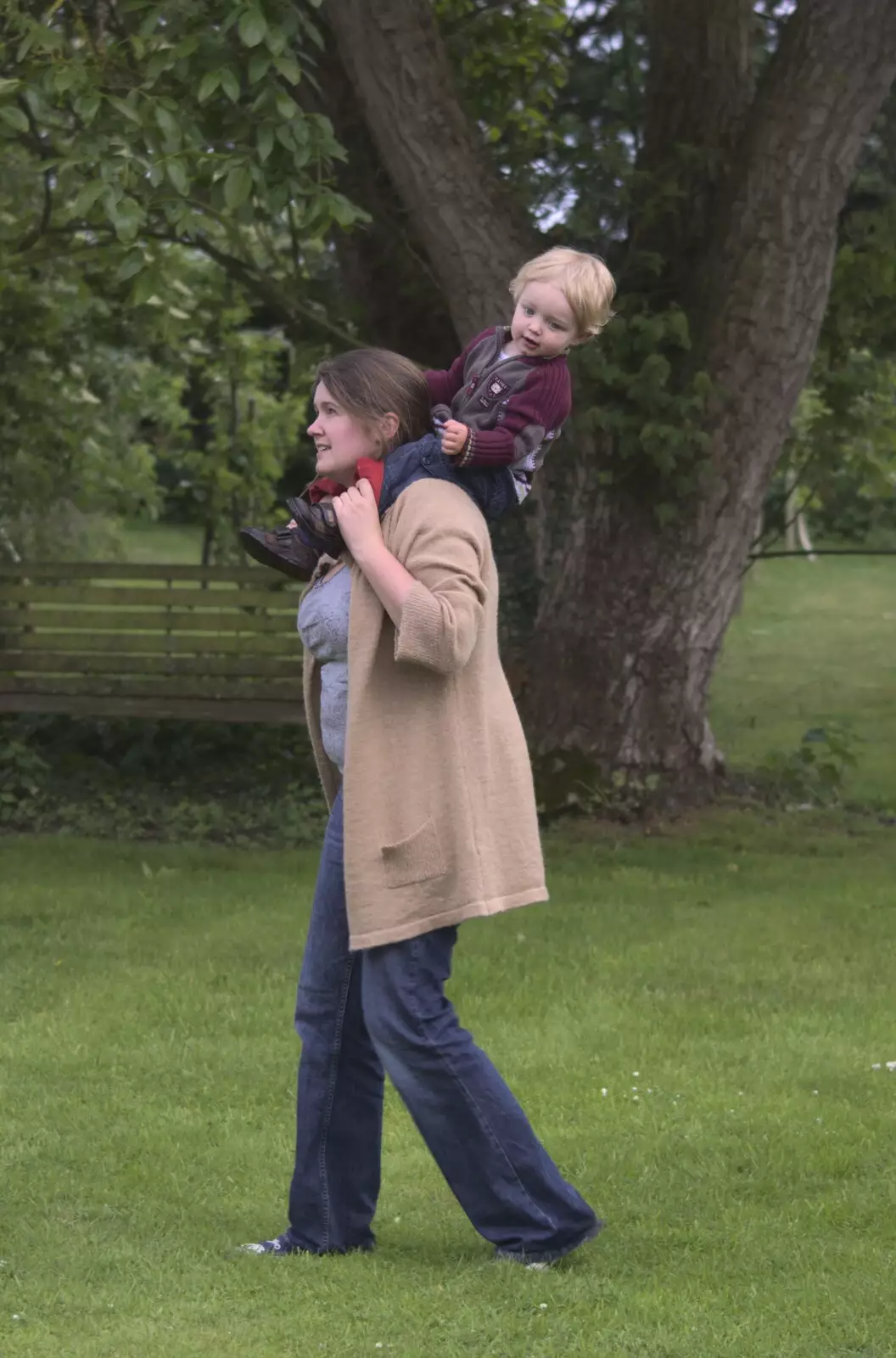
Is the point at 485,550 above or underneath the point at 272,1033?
above

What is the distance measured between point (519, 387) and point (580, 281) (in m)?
0.22

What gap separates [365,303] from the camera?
35.0 feet

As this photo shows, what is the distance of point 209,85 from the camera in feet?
24.2

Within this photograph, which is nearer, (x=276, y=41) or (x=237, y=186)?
(x=276, y=41)

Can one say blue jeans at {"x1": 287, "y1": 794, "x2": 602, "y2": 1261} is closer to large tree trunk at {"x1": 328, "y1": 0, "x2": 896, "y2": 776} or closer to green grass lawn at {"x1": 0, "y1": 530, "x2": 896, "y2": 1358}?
green grass lawn at {"x1": 0, "y1": 530, "x2": 896, "y2": 1358}

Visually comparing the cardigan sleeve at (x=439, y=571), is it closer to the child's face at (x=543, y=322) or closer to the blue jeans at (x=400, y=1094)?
the child's face at (x=543, y=322)

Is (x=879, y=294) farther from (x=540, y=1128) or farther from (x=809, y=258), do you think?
(x=540, y=1128)

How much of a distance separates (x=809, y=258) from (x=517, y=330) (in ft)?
19.1

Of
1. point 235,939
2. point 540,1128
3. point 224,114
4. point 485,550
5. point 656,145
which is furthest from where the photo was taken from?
point 656,145

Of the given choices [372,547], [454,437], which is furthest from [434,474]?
[372,547]

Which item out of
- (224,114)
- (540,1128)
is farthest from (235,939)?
(224,114)

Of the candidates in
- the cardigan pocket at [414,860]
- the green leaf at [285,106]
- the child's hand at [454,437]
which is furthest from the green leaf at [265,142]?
the cardigan pocket at [414,860]

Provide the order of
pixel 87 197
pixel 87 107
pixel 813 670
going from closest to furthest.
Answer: pixel 87 197 → pixel 87 107 → pixel 813 670

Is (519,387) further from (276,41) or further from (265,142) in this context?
(265,142)
